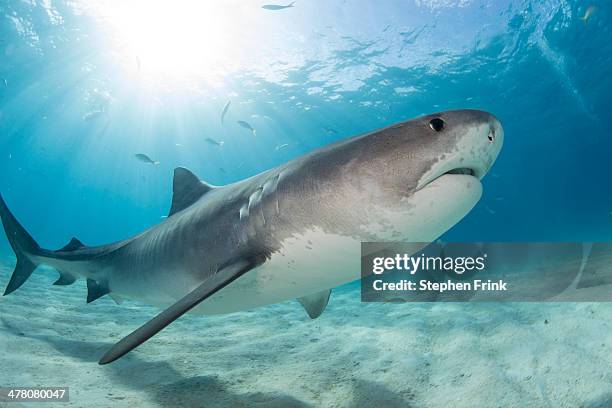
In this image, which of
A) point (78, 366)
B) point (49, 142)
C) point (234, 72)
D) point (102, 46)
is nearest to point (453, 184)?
point (78, 366)

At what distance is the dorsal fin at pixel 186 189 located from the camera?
189 inches

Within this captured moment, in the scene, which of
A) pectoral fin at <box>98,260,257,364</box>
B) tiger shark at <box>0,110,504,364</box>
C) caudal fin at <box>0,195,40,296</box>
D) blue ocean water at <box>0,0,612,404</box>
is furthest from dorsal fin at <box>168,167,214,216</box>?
blue ocean water at <box>0,0,612,404</box>

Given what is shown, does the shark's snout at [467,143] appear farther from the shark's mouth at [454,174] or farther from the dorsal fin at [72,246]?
the dorsal fin at [72,246]

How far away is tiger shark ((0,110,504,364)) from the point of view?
6.54 ft

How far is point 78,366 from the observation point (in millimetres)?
3463

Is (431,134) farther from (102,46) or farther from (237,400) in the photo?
(102,46)

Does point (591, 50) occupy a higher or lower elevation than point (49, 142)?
higher

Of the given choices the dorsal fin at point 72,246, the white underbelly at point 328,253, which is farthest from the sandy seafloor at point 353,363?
the dorsal fin at point 72,246

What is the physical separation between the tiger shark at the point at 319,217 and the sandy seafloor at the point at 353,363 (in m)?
0.69

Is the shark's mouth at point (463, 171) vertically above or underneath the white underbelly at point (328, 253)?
above

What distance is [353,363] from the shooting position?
363 cm

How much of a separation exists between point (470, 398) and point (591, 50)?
99.1ft

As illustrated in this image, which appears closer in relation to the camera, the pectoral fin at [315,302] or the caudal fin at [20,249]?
the pectoral fin at [315,302]

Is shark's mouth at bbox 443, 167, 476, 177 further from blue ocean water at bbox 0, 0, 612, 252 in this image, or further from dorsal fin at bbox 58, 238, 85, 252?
blue ocean water at bbox 0, 0, 612, 252
